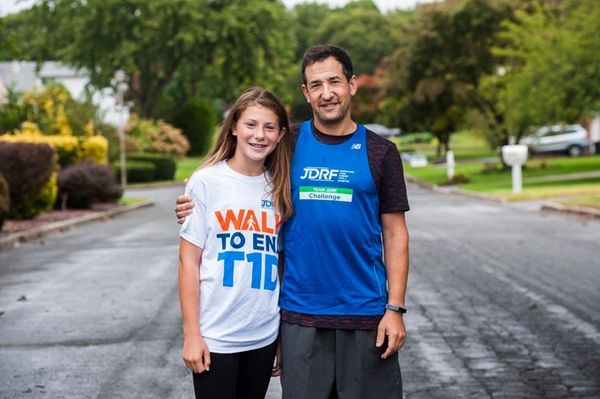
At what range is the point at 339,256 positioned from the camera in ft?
13.8

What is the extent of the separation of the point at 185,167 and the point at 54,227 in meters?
42.5

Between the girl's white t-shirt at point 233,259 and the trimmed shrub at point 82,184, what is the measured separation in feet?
79.6

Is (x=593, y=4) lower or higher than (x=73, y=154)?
higher

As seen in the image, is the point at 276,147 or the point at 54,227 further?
the point at 54,227

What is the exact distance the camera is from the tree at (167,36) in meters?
57.8

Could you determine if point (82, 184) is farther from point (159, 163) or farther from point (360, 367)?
point (360, 367)

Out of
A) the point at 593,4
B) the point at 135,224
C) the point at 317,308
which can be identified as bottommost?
the point at 135,224

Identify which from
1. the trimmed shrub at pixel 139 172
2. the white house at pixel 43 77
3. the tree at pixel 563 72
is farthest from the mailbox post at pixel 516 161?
the white house at pixel 43 77

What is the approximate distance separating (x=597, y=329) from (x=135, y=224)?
15607 mm

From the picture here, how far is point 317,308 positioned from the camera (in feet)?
13.9

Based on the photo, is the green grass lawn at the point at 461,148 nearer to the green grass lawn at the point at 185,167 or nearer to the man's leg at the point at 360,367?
the green grass lawn at the point at 185,167

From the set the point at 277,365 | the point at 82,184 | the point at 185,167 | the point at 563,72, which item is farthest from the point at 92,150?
the point at 185,167

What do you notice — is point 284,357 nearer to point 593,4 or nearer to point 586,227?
point 586,227

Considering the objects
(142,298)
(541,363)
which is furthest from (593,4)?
(541,363)
